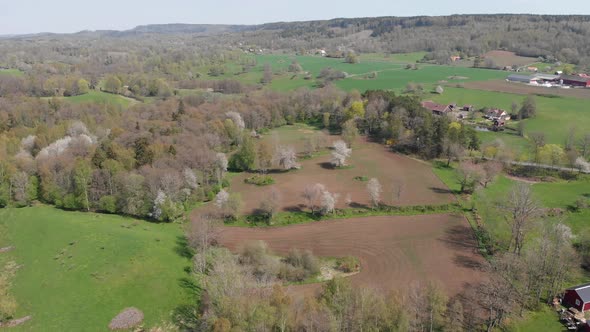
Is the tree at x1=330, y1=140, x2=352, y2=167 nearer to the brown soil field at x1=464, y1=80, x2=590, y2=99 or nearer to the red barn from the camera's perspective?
the red barn

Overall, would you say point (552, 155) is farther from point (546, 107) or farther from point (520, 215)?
point (546, 107)

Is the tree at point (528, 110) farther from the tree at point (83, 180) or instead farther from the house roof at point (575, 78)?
the tree at point (83, 180)

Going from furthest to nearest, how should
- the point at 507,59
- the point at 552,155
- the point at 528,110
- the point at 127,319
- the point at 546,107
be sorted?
the point at 507,59
the point at 546,107
the point at 528,110
the point at 552,155
the point at 127,319

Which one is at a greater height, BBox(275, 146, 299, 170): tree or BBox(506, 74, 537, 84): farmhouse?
BBox(506, 74, 537, 84): farmhouse

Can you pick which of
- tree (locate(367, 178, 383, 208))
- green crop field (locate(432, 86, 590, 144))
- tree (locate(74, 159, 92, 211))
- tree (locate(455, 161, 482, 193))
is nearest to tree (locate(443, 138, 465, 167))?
tree (locate(455, 161, 482, 193))

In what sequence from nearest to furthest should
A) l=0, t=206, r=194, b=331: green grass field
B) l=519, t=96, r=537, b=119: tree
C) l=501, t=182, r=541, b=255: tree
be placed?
l=0, t=206, r=194, b=331: green grass field
l=501, t=182, r=541, b=255: tree
l=519, t=96, r=537, b=119: tree

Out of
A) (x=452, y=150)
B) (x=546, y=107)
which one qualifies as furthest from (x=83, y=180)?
(x=546, y=107)

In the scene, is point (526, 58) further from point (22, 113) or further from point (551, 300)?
point (22, 113)

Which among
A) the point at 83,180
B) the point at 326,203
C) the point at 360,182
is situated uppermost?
the point at 83,180

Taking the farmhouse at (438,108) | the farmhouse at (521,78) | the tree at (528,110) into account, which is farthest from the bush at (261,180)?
the farmhouse at (521,78)
